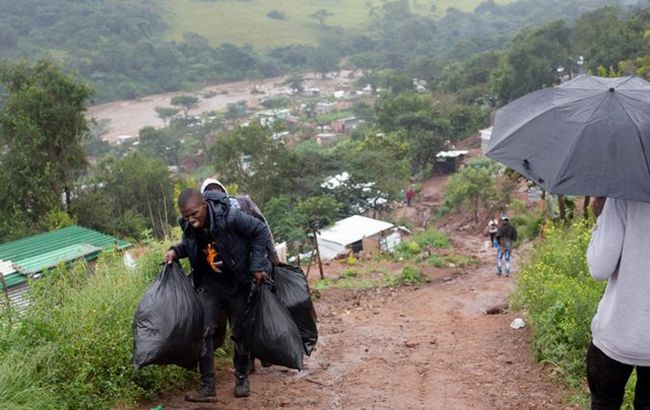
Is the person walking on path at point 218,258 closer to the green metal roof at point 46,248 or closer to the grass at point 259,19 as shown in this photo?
the green metal roof at point 46,248

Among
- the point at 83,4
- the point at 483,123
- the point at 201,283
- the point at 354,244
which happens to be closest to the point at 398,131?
the point at 483,123

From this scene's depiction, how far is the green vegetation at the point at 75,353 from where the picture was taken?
3.12 metres

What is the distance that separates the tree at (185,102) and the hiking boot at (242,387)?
5552 cm

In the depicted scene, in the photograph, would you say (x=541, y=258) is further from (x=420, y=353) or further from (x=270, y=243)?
(x=270, y=243)

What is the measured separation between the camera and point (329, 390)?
4.21 metres

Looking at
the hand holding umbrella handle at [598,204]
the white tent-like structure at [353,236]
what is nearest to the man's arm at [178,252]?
the hand holding umbrella handle at [598,204]

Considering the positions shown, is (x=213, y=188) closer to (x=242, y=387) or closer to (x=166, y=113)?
(x=242, y=387)

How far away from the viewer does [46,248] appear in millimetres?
10828

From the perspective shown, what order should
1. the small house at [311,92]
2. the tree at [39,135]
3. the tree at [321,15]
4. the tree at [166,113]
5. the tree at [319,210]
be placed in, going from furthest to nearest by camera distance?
the tree at [321,15] → the small house at [311,92] → the tree at [166,113] → the tree at [319,210] → the tree at [39,135]

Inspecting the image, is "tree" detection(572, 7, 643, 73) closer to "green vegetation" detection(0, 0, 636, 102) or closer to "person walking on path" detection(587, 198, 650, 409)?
"green vegetation" detection(0, 0, 636, 102)

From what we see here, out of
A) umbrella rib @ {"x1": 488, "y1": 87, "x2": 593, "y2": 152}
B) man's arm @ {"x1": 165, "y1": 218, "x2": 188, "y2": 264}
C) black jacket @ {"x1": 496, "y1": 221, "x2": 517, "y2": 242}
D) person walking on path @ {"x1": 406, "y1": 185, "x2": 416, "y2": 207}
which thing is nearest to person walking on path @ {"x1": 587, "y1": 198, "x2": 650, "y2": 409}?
umbrella rib @ {"x1": 488, "y1": 87, "x2": 593, "y2": 152}

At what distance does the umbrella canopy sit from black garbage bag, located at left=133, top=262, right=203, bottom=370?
1.67 m

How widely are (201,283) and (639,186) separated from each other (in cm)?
227

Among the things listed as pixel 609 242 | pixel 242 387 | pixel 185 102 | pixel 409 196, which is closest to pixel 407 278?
pixel 242 387
